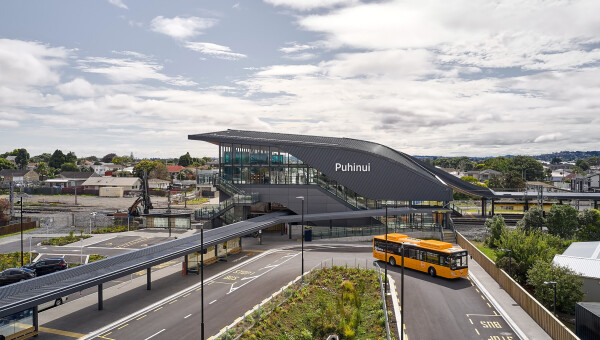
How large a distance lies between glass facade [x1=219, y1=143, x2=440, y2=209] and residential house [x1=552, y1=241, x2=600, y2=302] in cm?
2500

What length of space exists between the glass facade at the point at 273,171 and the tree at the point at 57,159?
555 ft

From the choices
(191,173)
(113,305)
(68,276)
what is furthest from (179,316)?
(191,173)

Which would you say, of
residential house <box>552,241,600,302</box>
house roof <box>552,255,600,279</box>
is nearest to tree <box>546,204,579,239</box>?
residential house <box>552,241,600,302</box>

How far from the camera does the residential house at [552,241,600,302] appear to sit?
96.6 ft

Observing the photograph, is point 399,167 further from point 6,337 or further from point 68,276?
point 6,337

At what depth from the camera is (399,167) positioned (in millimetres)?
60469

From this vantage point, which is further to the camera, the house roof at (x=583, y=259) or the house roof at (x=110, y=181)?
the house roof at (x=110, y=181)

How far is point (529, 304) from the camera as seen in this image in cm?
2706

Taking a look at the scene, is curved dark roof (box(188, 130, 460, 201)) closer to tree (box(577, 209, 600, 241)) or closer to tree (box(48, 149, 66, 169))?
tree (box(577, 209, 600, 241))

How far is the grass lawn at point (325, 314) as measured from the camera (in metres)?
23.8

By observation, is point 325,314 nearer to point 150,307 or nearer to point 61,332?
point 150,307

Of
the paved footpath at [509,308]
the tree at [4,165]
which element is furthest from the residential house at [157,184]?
the paved footpath at [509,308]

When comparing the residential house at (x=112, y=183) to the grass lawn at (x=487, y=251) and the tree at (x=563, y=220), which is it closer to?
the grass lawn at (x=487, y=251)

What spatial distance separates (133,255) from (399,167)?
4043 centimetres
